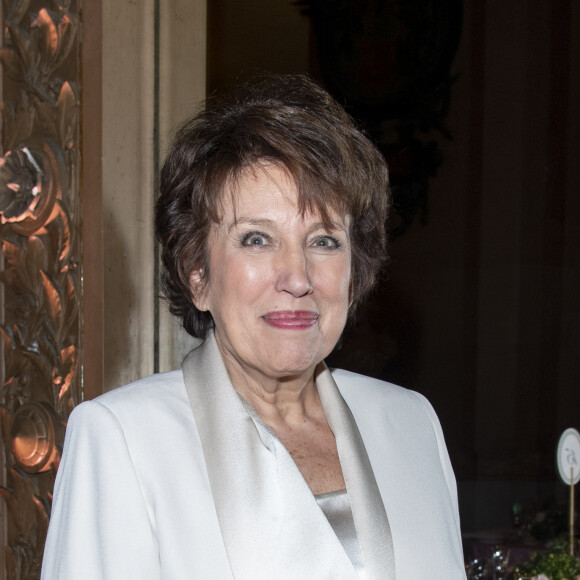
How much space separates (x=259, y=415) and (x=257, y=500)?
0.80 feet

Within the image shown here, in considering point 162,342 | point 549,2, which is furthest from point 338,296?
point 549,2

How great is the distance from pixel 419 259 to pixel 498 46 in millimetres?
810

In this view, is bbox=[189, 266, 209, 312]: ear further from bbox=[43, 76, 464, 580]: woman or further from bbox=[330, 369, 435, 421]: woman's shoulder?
bbox=[330, 369, 435, 421]: woman's shoulder

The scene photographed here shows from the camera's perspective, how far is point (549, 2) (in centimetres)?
316

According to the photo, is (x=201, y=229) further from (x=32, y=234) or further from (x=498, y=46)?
(x=498, y=46)

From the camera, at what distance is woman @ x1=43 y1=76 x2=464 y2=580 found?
1541mm

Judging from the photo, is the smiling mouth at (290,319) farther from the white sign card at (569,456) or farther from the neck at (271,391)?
the white sign card at (569,456)

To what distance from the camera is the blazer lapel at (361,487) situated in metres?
1.69

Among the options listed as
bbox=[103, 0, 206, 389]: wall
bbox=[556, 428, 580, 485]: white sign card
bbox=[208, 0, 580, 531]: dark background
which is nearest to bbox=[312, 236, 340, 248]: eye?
bbox=[103, 0, 206, 389]: wall

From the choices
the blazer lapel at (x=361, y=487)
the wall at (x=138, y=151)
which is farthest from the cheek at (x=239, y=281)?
the wall at (x=138, y=151)

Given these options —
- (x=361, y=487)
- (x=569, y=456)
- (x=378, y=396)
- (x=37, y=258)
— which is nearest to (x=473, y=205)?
(x=569, y=456)

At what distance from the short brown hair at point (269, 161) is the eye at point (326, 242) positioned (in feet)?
0.18

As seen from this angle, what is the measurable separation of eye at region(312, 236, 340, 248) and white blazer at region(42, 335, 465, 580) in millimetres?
302

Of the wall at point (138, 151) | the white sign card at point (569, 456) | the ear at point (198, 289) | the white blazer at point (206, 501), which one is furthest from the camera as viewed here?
the white sign card at point (569, 456)
